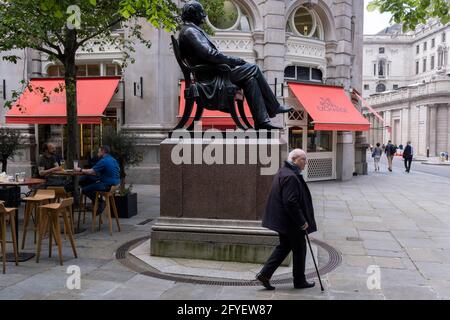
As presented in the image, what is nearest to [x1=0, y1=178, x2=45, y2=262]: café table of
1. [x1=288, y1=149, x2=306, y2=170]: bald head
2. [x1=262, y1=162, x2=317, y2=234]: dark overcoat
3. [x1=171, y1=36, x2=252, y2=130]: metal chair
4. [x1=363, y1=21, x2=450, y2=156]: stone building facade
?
[x1=171, y1=36, x2=252, y2=130]: metal chair

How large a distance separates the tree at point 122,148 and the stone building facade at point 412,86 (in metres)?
17.5

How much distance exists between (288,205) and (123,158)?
6358 millimetres

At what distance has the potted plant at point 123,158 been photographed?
964 cm

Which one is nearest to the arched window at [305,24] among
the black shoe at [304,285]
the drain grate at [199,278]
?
the drain grate at [199,278]

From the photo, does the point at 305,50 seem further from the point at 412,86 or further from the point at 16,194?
the point at 412,86

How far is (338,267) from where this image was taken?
20.0 feet

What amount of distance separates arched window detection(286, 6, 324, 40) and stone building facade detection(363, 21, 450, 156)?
8.38 m

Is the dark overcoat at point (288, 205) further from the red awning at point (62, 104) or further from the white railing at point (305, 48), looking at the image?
the white railing at point (305, 48)

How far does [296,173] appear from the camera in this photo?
492cm

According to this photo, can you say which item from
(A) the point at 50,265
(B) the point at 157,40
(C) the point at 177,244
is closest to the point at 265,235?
(C) the point at 177,244

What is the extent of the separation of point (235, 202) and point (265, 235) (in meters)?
0.64

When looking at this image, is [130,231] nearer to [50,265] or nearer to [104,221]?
[104,221]
